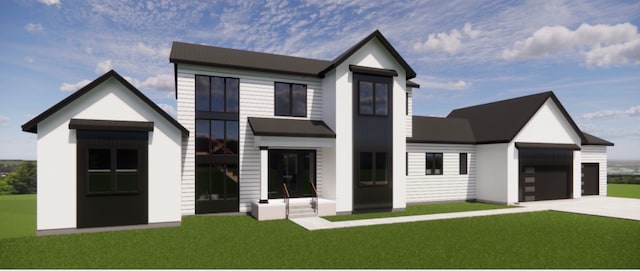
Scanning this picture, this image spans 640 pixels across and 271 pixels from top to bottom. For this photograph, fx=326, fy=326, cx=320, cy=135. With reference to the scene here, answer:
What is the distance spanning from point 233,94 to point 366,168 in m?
7.36

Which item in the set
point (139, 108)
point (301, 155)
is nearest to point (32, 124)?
point (139, 108)

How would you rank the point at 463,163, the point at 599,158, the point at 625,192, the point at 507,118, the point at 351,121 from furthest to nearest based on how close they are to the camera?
the point at 625,192 < the point at 599,158 < the point at 507,118 < the point at 463,163 < the point at 351,121

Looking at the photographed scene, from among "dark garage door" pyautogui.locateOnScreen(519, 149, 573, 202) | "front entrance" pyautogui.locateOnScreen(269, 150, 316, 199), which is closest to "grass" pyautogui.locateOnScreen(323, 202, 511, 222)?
"front entrance" pyautogui.locateOnScreen(269, 150, 316, 199)

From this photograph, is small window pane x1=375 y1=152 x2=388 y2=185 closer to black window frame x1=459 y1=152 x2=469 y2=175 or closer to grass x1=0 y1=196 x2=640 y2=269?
grass x1=0 y1=196 x2=640 y2=269

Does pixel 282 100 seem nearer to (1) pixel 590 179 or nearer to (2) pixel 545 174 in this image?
(2) pixel 545 174

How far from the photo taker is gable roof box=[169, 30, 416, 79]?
48.9 ft

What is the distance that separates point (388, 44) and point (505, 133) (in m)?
9.48

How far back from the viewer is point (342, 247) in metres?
9.44

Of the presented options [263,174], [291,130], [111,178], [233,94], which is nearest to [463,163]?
[291,130]

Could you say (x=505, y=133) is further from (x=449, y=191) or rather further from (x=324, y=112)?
(x=324, y=112)

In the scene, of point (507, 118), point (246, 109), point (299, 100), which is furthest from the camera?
point (507, 118)

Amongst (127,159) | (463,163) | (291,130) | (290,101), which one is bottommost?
(463,163)

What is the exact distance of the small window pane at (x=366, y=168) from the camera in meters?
16.1

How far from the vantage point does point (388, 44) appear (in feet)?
54.1
